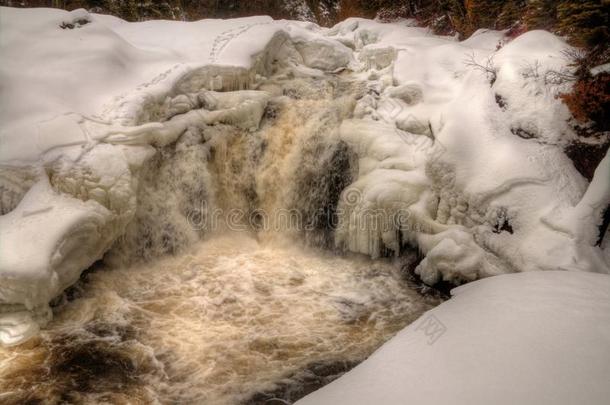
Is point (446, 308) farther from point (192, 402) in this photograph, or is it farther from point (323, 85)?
point (323, 85)

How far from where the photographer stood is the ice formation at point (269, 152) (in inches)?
192

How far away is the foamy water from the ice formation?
39cm

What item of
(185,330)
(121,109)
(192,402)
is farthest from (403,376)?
(121,109)

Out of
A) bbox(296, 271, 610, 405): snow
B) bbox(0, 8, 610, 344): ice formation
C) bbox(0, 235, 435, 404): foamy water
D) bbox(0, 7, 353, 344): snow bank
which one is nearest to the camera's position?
bbox(296, 271, 610, 405): snow

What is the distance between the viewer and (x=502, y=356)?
263cm

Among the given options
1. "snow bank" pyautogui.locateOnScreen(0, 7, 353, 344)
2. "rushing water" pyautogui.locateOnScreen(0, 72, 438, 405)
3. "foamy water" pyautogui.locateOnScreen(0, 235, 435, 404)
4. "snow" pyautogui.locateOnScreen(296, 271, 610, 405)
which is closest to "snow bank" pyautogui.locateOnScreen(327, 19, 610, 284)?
"rushing water" pyautogui.locateOnScreen(0, 72, 438, 405)

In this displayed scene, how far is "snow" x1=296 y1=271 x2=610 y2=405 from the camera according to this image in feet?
7.64

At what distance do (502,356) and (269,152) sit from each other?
5255 mm

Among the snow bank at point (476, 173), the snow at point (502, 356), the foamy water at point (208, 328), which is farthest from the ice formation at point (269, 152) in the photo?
the snow at point (502, 356)

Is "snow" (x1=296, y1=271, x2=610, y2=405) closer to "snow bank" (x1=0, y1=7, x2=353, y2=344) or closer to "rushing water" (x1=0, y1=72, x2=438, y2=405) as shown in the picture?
"rushing water" (x1=0, y1=72, x2=438, y2=405)

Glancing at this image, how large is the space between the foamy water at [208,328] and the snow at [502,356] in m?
1.39

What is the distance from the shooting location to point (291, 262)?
253 inches

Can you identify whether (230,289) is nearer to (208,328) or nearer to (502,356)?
(208,328)

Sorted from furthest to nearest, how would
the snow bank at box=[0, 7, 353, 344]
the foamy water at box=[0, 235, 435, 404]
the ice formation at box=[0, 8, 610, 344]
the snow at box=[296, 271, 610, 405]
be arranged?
1. the ice formation at box=[0, 8, 610, 344]
2. the snow bank at box=[0, 7, 353, 344]
3. the foamy water at box=[0, 235, 435, 404]
4. the snow at box=[296, 271, 610, 405]
